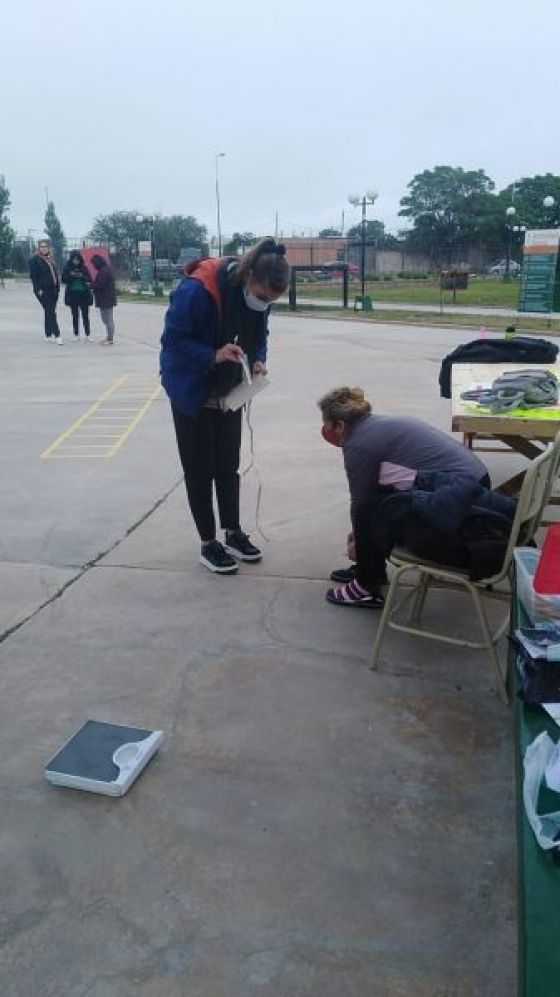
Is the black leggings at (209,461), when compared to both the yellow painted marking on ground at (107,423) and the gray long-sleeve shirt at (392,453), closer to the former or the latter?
the gray long-sleeve shirt at (392,453)

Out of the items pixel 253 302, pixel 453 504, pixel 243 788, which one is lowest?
pixel 243 788

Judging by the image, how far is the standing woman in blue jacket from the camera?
136 inches

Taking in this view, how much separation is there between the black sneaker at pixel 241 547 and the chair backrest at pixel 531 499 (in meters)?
1.57

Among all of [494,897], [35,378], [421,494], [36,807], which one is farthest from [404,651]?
[35,378]

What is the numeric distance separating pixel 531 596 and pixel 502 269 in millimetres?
66995

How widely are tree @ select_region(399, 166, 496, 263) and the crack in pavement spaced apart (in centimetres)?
7062

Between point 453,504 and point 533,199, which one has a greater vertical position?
point 533,199

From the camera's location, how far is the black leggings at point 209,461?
3.76 meters

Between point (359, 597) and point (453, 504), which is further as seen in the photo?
point (359, 597)

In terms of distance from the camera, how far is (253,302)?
3578 mm

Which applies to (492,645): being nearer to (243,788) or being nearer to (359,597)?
(359,597)

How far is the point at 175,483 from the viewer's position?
5.52 metres

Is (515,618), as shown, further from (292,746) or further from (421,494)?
(292,746)

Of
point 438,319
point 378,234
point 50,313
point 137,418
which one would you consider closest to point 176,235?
point 378,234
